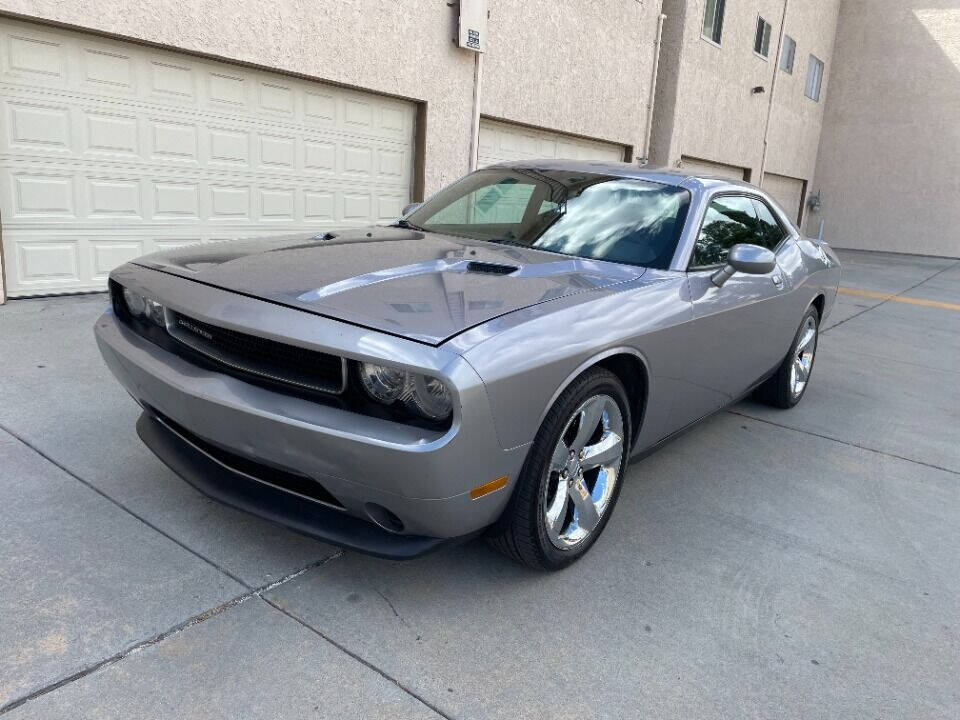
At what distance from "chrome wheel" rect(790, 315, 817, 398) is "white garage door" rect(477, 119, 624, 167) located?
5.50m

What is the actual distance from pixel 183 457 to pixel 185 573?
388 millimetres

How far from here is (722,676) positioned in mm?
2205

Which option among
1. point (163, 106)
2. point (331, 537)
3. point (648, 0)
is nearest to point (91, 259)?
point (163, 106)

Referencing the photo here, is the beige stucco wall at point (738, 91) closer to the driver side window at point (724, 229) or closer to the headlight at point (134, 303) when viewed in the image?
the driver side window at point (724, 229)

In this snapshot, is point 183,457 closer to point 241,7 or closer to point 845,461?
point 845,461

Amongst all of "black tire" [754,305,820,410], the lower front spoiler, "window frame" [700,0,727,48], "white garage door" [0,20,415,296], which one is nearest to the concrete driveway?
the lower front spoiler

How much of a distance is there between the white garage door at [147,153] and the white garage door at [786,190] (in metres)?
14.3

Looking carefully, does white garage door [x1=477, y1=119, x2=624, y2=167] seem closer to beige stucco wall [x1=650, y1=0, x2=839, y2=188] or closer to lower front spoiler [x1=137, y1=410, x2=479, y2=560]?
beige stucco wall [x1=650, y1=0, x2=839, y2=188]

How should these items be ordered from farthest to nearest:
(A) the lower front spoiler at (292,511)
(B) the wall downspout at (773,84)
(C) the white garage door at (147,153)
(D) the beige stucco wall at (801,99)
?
1. (D) the beige stucco wall at (801,99)
2. (B) the wall downspout at (773,84)
3. (C) the white garage door at (147,153)
4. (A) the lower front spoiler at (292,511)

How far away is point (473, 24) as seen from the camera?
28.3 ft

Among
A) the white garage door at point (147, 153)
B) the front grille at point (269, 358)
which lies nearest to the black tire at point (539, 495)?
the front grille at point (269, 358)

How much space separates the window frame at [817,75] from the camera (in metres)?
20.0

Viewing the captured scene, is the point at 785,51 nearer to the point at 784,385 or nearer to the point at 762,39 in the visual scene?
the point at 762,39

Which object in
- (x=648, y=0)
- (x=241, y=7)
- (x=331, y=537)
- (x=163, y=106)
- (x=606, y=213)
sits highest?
(x=648, y=0)
